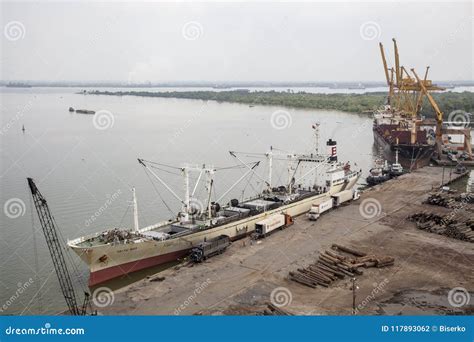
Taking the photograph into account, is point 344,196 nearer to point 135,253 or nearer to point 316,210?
point 316,210

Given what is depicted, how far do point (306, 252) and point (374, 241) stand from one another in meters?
4.27

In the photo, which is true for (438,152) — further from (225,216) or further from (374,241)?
(225,216)

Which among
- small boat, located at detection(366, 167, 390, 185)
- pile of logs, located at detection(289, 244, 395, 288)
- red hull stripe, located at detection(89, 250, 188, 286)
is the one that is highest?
small boat, located at detection(366, 167, 390, 185)

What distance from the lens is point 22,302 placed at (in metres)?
17.2

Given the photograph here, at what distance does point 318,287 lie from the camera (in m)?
17.4

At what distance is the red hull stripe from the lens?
1914 cm

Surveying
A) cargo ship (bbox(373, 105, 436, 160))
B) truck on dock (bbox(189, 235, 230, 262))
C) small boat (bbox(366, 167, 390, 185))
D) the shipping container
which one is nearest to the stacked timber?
the shipping container

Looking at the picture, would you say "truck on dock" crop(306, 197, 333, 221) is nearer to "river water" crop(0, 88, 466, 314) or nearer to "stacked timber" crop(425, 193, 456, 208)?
"stacked timber" crop(425, 193, 456, 208)

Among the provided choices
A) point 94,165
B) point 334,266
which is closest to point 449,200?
point 334,266

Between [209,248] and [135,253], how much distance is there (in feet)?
11.1

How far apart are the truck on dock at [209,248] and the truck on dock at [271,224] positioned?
2.30 metres

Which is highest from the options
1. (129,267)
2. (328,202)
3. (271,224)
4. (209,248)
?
(328,202)

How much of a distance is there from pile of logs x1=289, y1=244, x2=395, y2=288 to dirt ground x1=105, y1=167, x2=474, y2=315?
306mm

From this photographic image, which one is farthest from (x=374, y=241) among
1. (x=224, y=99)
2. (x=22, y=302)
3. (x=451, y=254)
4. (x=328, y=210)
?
(x=224, y=99)
